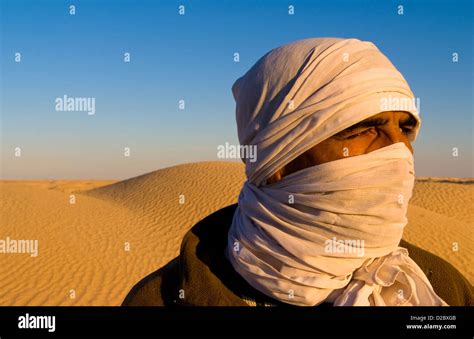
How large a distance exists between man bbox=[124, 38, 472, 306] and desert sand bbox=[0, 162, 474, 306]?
10.4 meters

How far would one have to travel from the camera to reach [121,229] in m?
18.3

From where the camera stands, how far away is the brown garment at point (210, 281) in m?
1.85

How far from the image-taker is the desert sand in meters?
12.4

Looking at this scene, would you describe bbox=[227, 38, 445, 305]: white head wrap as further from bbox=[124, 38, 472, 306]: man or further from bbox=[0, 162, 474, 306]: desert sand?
bbox=[0, 162, 474, 306]: desert sand

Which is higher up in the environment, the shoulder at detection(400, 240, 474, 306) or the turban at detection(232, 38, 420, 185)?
the turban at detection(232, 38, 420, 185)

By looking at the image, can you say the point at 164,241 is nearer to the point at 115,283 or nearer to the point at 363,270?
the point at 115,283

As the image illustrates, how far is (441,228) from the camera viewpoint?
687 inches

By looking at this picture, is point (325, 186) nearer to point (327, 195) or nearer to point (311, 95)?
point (327, 195)

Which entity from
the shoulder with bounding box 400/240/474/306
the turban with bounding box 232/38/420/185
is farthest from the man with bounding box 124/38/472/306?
the shoulder with bounding box 400/240/474/306

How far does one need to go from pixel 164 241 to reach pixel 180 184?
7.97 m

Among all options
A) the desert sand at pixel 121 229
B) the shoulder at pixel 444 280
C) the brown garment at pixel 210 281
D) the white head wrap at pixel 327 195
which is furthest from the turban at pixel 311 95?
the desert sand at pixel 121 229

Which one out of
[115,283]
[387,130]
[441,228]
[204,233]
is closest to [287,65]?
[387,130]

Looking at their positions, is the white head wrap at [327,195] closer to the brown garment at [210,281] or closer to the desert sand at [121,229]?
the brown garment at [210,281]

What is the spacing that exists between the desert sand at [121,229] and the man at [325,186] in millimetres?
10374
